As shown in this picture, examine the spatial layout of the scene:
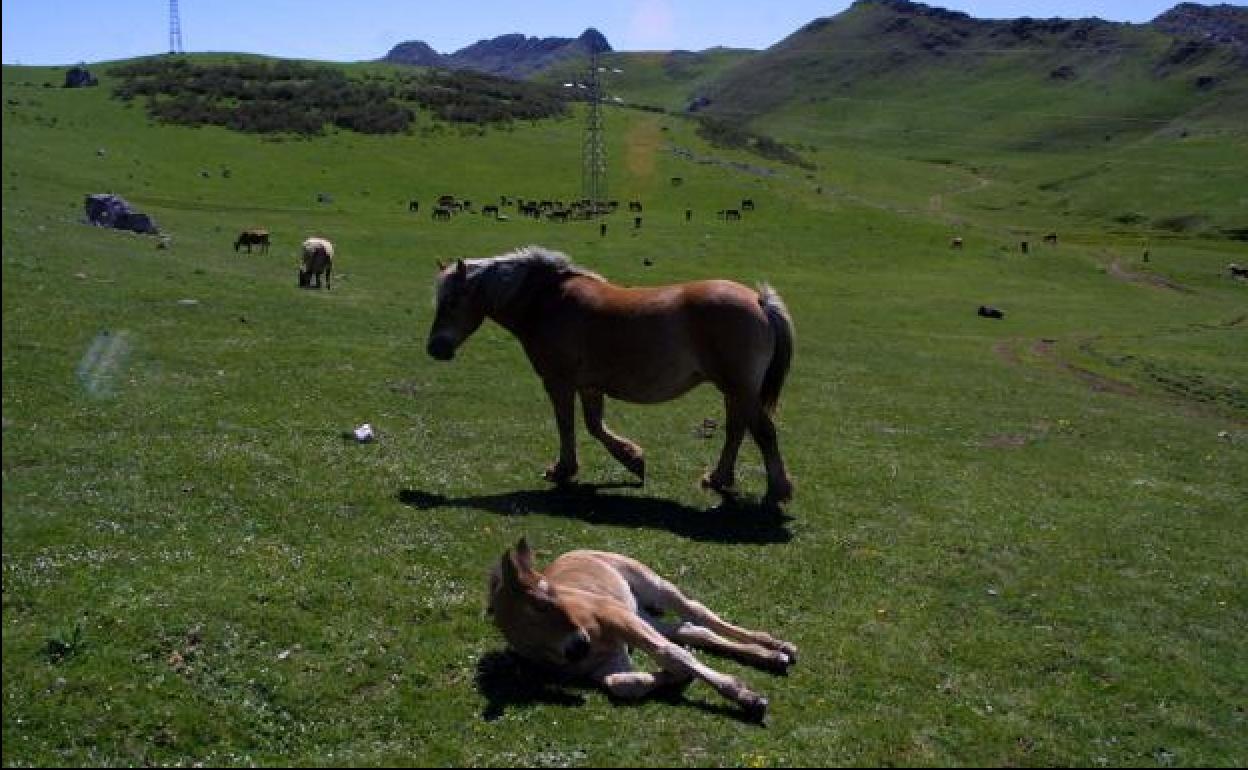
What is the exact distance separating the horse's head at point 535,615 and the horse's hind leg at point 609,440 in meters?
6.49

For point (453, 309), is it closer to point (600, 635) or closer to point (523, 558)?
point (523, 558)

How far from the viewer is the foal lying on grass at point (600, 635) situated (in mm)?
8125

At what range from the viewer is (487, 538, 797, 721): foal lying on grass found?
8.12 metres

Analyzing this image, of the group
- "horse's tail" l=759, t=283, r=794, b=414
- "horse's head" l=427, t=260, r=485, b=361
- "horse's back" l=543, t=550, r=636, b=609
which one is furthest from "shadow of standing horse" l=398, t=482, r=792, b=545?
"horse's back" l=543, t=550, r=636, b=609

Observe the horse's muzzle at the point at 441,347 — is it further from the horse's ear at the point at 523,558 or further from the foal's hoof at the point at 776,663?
the foal's hoof at the point at 776,663

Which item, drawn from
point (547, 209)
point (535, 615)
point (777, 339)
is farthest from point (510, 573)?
point (547, 209)

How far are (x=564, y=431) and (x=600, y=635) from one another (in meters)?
6.32

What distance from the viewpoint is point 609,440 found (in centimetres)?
1498

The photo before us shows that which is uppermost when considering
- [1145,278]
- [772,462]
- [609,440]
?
[609,440]

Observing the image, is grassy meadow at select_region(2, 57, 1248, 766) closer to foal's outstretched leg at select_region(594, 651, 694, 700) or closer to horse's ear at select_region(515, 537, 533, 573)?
foal's outstretched leg at select_region(594, 651, 694, 700)

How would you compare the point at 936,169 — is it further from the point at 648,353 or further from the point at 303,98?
the point at 648,353

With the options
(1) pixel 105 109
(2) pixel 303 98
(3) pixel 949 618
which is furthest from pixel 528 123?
(3) pixel 949 618

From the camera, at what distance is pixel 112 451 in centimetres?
1355

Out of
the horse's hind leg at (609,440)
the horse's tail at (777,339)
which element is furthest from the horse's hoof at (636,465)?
the horse's tail at (777,339)
